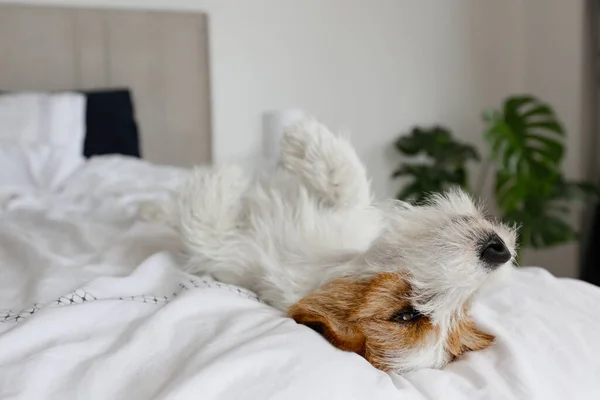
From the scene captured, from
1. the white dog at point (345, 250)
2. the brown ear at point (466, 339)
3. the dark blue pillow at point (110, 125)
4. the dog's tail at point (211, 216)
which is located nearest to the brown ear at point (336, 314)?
the white dog at point (345, 250)

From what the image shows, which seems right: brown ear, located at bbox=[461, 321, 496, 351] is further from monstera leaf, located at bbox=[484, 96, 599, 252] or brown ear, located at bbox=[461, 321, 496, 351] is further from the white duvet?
monstera leaf, located at bbox=[484, 96, 599, 252]

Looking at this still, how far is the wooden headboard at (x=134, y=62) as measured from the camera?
98.5 inches

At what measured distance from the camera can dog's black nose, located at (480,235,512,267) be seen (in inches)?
29.1

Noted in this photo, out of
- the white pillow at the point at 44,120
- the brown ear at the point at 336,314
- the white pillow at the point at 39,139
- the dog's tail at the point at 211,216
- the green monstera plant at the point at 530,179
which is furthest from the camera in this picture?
the green monstera plant at the point at 530,179

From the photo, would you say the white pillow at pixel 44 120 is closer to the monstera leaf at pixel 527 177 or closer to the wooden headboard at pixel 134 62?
the wooden headboard at pixel 134 62

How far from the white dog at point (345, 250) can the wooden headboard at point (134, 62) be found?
1.69 meters

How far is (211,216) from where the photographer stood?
1074 millimetres

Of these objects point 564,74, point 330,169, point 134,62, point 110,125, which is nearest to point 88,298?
point 330,169

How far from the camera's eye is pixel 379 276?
758mm

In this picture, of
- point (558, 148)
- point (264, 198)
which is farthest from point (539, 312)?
point (558, 148)

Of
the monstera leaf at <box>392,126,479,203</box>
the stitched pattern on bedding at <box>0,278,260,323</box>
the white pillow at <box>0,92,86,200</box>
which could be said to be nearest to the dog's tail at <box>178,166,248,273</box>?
the stitched pattern on bedding at <box>0,278,260,323</box>

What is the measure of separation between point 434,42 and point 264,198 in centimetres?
249

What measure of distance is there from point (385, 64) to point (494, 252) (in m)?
2.64

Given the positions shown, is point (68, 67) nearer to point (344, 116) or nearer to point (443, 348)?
point (344, 116)
